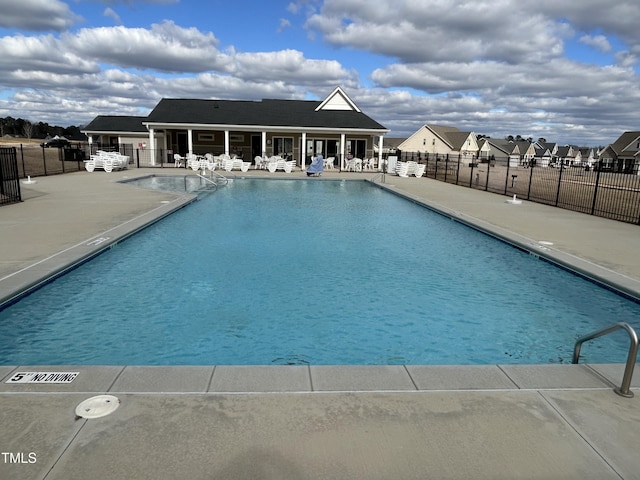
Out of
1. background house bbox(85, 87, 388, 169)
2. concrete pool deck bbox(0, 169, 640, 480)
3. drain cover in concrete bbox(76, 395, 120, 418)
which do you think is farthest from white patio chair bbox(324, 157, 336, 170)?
drain cover in concrete bbox(76, 395, 120, 418)

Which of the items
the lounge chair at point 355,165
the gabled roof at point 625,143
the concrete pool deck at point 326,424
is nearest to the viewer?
the concrete pool deck at point 326,424

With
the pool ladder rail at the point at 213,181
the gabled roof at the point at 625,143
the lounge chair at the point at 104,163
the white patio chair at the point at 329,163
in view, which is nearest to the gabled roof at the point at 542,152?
the gabled roof at the point at 625,143

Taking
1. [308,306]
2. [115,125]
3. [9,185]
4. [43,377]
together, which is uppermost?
[115,125]

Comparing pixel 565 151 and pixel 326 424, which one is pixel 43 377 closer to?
pixel 326 424

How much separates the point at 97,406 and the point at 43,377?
85 centimetres

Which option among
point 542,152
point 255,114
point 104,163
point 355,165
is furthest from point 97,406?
point 542,152

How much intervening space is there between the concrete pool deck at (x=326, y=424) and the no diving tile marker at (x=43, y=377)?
7cm

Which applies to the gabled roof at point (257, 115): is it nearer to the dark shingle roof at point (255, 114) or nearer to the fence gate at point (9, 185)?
the dark shingle roof at point (255, 114)

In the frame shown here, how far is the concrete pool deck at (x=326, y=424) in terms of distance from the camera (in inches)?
105

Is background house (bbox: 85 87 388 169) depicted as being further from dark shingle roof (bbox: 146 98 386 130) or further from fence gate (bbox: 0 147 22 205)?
fence gate (bbox: 0 147 22 205)

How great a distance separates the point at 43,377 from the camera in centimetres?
371

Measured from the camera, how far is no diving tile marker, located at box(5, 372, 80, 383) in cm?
364

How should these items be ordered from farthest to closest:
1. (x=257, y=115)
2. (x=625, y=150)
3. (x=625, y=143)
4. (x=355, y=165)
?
(x=625, y=143)
(x=625, y=150)
(x=257, y=115)
(x=355, y=165)

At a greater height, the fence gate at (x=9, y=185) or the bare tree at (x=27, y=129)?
the bare tree at (x=27, y=129)
